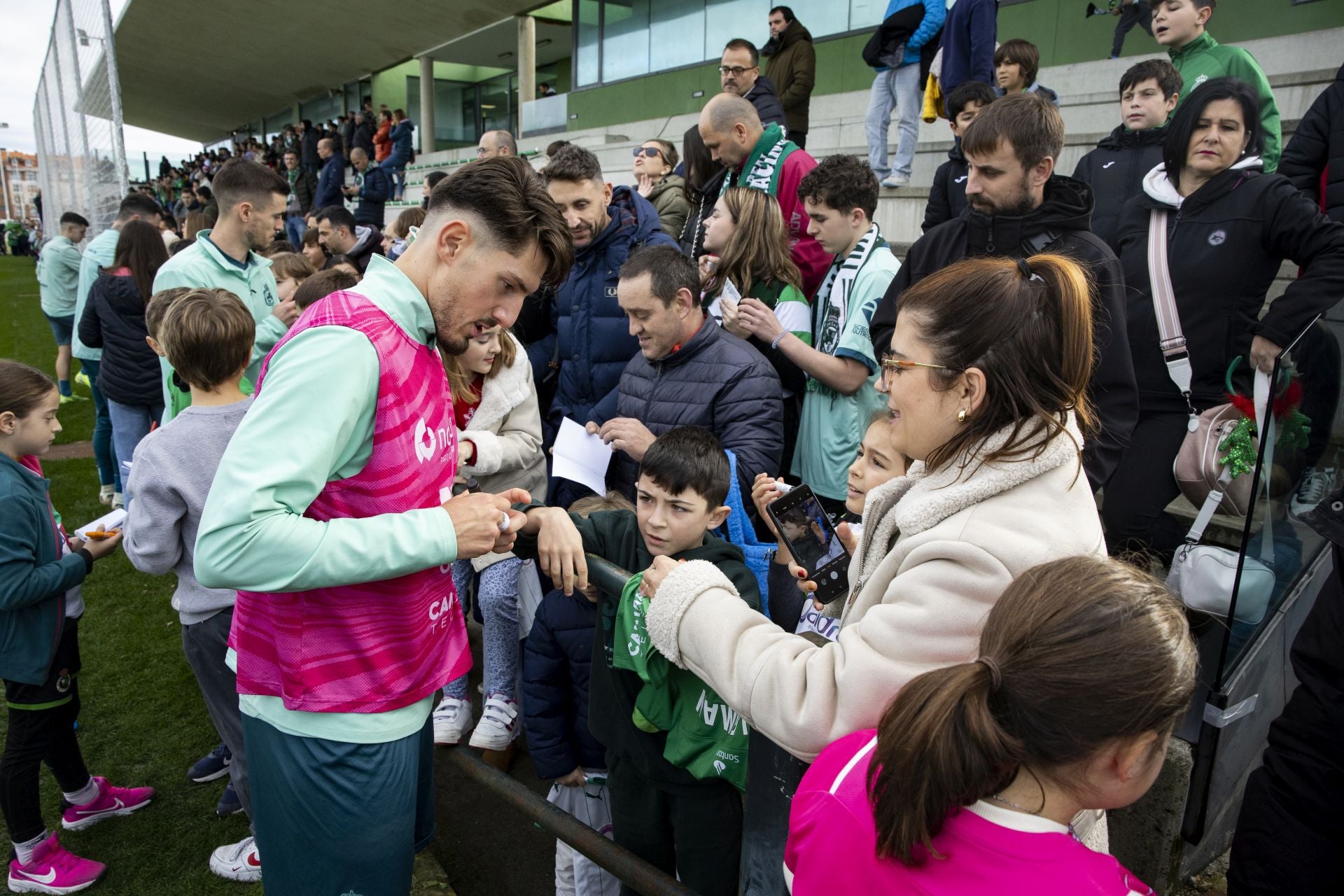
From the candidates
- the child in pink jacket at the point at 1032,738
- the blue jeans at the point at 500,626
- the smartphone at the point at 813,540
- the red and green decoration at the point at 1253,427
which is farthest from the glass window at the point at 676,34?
the child in pink jacket at the point at 1032,738

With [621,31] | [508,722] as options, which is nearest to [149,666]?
[508,722]

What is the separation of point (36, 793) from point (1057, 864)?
3.41 metres

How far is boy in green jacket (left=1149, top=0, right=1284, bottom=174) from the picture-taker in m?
4.26

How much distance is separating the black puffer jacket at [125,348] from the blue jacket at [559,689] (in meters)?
4.21

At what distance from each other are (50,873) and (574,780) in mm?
1873

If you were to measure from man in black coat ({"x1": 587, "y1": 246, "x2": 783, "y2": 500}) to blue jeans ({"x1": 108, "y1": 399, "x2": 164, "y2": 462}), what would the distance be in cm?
392

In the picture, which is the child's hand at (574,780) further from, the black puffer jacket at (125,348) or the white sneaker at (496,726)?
the black puffer jacket at (125,348)

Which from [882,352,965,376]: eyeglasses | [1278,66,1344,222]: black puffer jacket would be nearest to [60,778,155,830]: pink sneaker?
[882,352,965,376]: eyeglasses

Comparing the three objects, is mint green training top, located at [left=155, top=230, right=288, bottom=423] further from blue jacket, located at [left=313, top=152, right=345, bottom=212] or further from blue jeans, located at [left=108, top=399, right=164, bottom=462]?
blue jacket, located at [left=313, top=152, right=345, bottom=212]

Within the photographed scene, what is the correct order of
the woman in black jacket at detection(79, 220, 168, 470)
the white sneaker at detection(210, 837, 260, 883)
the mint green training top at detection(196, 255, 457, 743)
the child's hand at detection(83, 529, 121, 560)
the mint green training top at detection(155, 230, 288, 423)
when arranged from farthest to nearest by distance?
the woman in black jacket at detection(79, 220, 168, 470) < the mint green training top at detection(155, 230, 288, 423) < the child's hand at detection(83, 529, 121, 560) < the white sneaker at detection(210, 837, 260, 883) < the mint green training top at detection(196, 255, 457, 743)

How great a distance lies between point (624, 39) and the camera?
1808cm

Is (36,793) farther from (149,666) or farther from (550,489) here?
(550,489)

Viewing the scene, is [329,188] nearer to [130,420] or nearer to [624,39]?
[624,39]

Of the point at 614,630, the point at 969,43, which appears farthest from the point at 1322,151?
the point at 614,630
